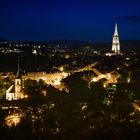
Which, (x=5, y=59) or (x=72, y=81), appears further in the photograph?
(x=5, y=59)

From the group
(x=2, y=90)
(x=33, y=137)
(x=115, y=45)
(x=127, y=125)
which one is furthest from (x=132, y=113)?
(x=115, y=45)

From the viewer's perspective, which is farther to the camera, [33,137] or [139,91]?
[139,91]

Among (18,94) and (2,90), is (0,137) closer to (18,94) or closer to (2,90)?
(18,94)

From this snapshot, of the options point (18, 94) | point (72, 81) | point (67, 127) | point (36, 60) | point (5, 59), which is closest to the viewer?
point (67, 127)

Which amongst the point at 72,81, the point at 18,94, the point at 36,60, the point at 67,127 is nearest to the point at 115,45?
the point at 36,60

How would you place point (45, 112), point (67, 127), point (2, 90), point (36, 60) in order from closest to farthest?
1. point (67, 127)
2. point (45, 112)
3. point (2, 90)
4. point (36, 60)

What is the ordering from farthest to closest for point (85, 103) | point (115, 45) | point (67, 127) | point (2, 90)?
point (115, 45), point (2, 90), point (85, 103), point (67, 127)

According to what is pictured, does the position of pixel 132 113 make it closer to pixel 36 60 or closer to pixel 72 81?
pixel 72 81
